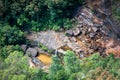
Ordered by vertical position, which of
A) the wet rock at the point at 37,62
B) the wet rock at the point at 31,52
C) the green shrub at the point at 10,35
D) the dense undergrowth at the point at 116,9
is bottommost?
the wet rock at the point at 37,62

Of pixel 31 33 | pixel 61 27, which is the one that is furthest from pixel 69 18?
pixel 31 33

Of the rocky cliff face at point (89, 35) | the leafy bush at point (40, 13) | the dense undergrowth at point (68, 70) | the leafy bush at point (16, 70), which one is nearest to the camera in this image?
the dense undergrowth at point (68, 70)

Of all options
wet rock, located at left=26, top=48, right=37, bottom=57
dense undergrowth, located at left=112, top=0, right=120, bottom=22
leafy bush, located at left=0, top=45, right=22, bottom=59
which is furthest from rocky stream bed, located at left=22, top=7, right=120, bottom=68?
leafy bush, located at left=0, top=45, right=22, bottom=59

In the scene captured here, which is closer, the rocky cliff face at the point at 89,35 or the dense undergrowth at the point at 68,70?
the dense undergrowth at the point at 68,70

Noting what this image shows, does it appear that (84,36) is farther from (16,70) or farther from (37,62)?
(16,70)

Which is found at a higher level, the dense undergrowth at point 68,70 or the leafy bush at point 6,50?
the dense undergrowth at point 68,70

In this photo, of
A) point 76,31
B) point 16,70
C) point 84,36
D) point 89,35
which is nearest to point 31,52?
point 76,31

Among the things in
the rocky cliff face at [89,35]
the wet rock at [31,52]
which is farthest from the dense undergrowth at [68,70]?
the wet rock at [31,52]

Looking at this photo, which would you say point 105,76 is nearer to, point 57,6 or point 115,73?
point 115,73

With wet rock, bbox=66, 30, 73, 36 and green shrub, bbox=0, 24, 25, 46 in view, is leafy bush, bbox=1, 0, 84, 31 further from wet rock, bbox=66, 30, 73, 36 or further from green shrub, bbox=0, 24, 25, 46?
green shrub, bbox=0, 24, 25, 46

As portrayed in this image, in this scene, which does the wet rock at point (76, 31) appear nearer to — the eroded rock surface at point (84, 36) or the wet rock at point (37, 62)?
the eroded rock surface at point (84, 36)
